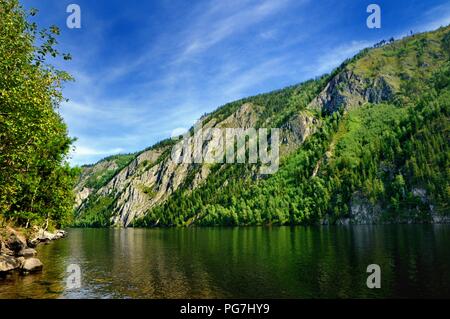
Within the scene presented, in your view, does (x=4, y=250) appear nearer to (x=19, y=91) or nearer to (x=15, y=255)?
(x=15, y=255)

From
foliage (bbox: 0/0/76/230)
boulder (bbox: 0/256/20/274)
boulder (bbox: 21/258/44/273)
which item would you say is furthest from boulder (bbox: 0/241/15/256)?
foliage (bbox: 0/0/76/230)

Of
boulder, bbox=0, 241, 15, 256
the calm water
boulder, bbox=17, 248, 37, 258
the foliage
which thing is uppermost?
the foliage

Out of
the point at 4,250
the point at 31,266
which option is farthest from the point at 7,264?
the point at 4,250

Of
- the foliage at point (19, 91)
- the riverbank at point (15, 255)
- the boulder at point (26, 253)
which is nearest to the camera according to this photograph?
the foliage at point (19, 91)

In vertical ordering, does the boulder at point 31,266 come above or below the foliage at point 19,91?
below

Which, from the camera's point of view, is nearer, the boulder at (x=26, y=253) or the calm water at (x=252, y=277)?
the calm water at (x=252, y=277)

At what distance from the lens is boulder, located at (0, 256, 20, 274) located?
49631mm

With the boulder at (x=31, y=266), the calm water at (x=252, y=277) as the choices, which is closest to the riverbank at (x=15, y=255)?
the boulder at (x=31, y=266)

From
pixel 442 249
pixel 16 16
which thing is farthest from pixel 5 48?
pixel 442 249

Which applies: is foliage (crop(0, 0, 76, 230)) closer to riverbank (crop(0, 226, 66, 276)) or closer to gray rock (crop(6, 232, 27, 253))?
riverbank (crop(0, 226, 66, 276))

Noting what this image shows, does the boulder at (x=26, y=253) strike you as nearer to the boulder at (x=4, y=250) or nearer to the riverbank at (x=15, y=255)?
the riverbank at (x=15, y=255)

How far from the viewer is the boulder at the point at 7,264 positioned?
1954 inches

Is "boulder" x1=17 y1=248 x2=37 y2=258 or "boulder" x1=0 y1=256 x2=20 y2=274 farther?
"boulder" x1=17 y1=248 x2=37 y2=258

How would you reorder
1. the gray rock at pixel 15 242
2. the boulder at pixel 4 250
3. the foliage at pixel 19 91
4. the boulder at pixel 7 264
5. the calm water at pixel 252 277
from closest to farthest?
the foliage at pixel 19 91 → the calm water at pixel 252 277 → the boulder at pixel 7 264 → the boulder at pixel 4 250 → the gray rock at pixel 15 242
